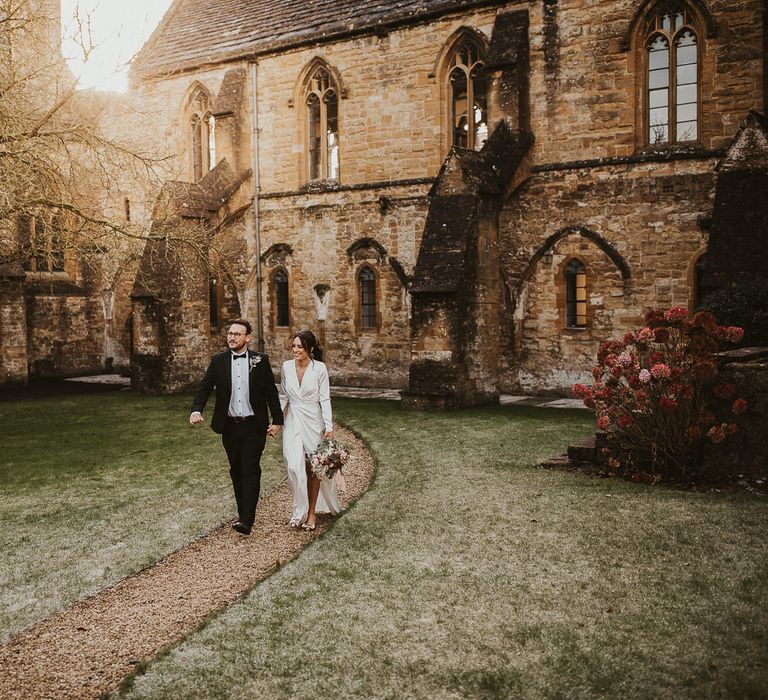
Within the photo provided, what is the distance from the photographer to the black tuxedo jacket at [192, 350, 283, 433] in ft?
22.3

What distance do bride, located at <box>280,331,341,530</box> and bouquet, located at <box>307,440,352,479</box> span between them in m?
0.14

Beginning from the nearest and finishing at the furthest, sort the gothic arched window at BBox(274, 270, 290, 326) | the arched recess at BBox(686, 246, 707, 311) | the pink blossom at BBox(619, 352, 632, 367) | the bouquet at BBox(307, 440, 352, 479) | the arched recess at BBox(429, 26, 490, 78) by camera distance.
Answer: the bouquet at BBox(307, 440, 352, 479)
the pink blossom at BBox(619, 352, 632, 367)
the arched recess at BBox(686, 246, 707, 311)
the arched recess at BBox(429, 26, 490, 78)
the gothic arched window at BBox(274, 270, 290, 326)

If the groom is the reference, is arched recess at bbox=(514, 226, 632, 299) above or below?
above

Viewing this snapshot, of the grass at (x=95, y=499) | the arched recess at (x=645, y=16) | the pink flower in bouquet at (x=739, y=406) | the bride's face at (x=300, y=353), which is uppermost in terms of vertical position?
the arched recess at (x=645, y=16)

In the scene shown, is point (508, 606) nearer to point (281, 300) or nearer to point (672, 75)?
point (672, 75)

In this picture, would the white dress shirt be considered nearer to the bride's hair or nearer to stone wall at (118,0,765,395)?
the bride's hair

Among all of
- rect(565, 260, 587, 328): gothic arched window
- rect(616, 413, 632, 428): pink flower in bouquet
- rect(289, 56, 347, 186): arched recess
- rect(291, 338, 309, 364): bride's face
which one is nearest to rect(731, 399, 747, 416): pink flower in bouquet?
rect(616, 413, 632, 428): pink flower in bouquet

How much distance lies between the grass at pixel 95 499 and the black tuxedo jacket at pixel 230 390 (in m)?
1.15

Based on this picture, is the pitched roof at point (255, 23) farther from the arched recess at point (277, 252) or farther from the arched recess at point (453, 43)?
the arched recess at point (277, 252)

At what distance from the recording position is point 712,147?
1434 cm

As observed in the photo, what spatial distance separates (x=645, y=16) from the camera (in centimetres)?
1488

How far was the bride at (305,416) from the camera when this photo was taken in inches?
273

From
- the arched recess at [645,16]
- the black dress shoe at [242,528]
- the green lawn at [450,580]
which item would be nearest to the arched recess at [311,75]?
the arched recess at [645,16]

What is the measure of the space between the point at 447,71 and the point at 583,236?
4993mm
